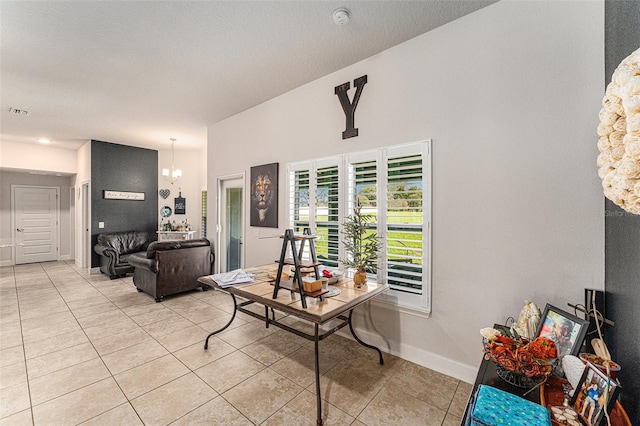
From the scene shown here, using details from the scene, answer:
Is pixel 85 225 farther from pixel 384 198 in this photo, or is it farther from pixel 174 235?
pixel 384 198

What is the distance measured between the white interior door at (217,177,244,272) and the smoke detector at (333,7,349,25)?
3118 mm

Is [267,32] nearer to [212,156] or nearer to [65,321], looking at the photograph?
[212,156]

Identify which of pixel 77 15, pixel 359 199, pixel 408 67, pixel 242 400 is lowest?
pixel 242 400

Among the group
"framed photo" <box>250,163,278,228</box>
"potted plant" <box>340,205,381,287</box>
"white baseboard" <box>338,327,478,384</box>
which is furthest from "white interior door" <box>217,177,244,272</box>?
"white baseboard" <box>338,327,478,384</box>

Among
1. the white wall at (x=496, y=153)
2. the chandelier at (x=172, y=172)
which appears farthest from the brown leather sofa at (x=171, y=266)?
the white wall at (x=496, y=153)

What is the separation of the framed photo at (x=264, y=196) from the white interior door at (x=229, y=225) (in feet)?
2.25

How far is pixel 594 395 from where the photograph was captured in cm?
101

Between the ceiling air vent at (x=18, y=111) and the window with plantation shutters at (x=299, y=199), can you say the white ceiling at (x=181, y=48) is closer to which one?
the ceiling air vent at (x=18, y=111)

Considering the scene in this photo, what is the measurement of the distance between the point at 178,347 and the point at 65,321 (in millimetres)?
1895

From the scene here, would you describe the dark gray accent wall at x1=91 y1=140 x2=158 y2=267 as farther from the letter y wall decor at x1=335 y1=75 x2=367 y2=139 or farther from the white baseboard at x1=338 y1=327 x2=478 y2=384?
the white baseboard at x1=338 y1=327 x2=478 y2=384

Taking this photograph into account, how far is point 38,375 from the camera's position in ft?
7.83

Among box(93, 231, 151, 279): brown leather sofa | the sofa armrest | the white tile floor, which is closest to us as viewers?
the white tile floor

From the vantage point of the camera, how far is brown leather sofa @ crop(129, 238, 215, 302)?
429cm

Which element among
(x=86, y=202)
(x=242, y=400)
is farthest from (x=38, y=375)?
(x=86, y=202)
